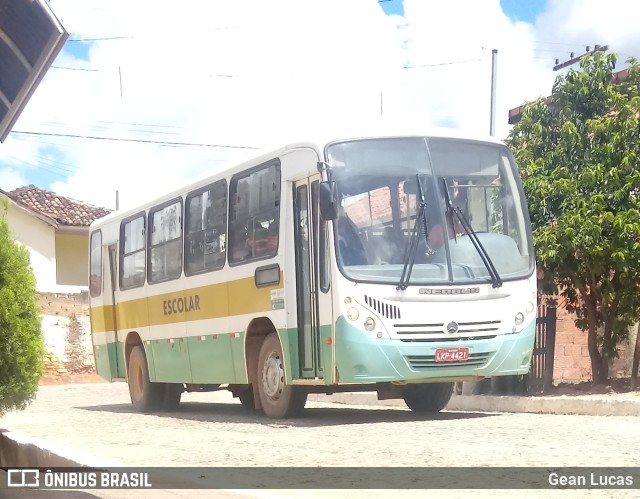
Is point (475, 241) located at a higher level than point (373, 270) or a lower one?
higher

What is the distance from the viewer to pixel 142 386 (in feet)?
59.0

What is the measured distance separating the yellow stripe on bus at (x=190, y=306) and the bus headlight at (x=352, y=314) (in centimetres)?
138

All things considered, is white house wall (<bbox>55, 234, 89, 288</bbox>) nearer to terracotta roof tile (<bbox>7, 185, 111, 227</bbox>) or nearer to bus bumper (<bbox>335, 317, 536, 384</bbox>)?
terracotta roof tile (<bbox>7, 185, 111, 227</bbox>)

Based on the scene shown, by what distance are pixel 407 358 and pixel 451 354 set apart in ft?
1.61

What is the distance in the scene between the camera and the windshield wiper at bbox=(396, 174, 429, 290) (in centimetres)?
1198

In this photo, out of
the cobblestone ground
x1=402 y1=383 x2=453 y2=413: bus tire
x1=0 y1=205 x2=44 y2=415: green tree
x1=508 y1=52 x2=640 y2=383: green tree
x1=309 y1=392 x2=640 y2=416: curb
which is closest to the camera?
the cobblestone ground

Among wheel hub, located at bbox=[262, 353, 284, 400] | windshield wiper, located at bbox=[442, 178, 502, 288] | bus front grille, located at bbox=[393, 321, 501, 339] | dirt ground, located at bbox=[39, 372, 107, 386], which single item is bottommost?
dirt ground, located at bbox=[39, 372, 107, 386]

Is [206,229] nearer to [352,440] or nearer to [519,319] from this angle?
[519,319]

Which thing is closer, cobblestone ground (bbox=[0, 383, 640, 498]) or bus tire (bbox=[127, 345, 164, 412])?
cobblestone ground (bbox=[0, 383, 640, 498])

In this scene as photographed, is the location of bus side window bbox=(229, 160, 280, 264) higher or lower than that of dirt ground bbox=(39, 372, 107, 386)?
higher

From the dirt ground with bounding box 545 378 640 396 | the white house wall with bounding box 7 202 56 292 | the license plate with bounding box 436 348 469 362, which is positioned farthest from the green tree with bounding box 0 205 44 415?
the white house wall with bounding box 7 202 56 292

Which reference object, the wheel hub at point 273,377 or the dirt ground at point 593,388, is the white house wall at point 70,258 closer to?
the dirt ground at point 593,388

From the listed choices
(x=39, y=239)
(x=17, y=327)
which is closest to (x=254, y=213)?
(x=17, y=327)

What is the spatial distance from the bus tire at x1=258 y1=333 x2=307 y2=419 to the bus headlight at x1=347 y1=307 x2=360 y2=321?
1.52m
